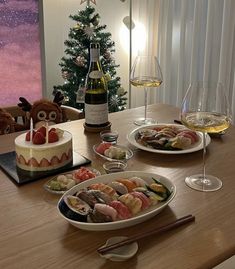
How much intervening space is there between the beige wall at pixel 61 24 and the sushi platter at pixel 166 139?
210 centimetres

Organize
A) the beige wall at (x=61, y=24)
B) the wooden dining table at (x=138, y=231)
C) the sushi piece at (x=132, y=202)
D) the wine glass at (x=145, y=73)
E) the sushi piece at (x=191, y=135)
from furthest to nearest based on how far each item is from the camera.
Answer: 1. the beige wall at (x=61, y=24)
2. the wine glass at (x=145, y=73)
3. the sushi piece at (x=191, y=135)
4. the sushi piece at (x=132, y=202)
5. the wooden dining table at (x=138, y=231)

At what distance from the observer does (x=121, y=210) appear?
0.77 m

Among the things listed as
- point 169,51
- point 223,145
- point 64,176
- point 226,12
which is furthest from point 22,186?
point 169,51

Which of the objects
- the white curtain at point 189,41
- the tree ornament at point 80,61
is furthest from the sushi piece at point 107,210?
the tree ornament at point 80,61

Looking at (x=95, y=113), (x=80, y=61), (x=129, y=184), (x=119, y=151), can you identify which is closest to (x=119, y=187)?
(x=129, y=184)

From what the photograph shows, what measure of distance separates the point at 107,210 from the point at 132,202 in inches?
2.5

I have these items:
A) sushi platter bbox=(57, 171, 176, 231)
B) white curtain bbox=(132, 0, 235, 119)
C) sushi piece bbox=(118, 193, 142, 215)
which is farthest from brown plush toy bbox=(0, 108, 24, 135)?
white curtain bbox=(132, 0, 235, 119)

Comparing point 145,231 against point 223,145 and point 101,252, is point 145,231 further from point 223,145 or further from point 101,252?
point 223,145

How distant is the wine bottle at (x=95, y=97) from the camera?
132 centimetres

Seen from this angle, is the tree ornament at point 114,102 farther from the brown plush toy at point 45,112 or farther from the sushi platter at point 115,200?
the sushi platter at point 115,200

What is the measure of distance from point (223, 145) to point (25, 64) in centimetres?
234

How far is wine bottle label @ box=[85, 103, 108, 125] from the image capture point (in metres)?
1.32

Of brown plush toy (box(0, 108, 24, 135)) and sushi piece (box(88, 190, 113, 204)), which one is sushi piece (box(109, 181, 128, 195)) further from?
brown plush toy (box(0, 108, 24, 135))

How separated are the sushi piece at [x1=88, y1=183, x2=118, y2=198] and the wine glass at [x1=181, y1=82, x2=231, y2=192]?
23cm
